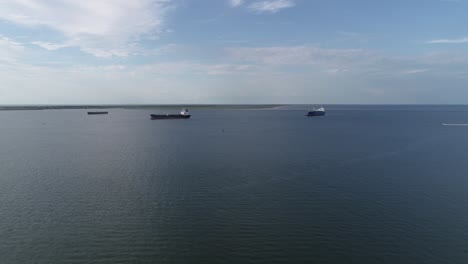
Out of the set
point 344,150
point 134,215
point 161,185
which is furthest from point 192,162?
point 344,150

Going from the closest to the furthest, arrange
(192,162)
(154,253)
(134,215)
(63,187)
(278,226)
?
(154,253), (278,226), (134,215), (63,187), (192,162)

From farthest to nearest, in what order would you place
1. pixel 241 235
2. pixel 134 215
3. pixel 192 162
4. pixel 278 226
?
pixel 192 162, pixel 134 215, pixel 278 226, pixel 241 235

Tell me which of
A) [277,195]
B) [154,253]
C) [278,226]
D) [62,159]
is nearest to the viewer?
[154,253]

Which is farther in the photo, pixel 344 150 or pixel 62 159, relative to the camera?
pixel 344 150

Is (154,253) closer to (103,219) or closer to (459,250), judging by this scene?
(103,219)

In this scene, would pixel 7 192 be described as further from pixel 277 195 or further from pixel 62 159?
pixel 277 195

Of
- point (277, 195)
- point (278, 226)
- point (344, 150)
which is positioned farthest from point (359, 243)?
point (344, 150)

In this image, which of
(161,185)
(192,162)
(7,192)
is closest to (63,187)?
(7,192)

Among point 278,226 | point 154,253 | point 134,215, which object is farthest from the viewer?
point 134,215

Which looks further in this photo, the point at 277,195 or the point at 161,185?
the point at 161,185
